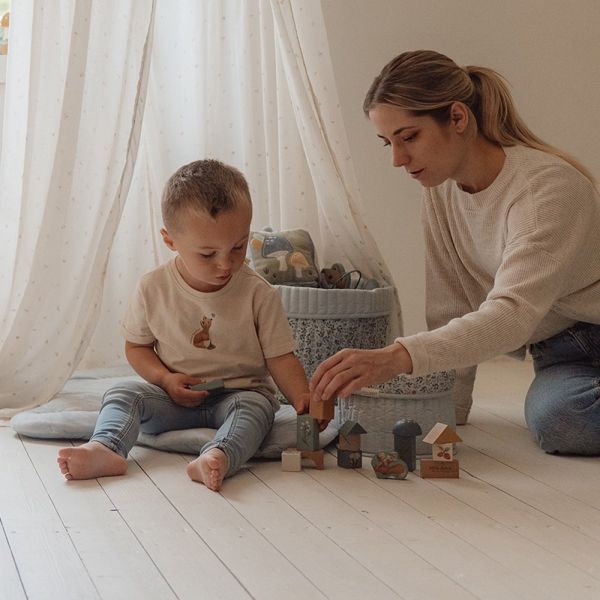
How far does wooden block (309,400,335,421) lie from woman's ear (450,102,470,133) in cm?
58

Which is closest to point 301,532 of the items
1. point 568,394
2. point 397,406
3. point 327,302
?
point 397,406

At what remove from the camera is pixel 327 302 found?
2395 mm

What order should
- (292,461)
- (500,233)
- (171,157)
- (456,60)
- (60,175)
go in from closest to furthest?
1. (292,461)
2. (500,233)
3. (60,175)
4. (171,157)
5. (456,60)

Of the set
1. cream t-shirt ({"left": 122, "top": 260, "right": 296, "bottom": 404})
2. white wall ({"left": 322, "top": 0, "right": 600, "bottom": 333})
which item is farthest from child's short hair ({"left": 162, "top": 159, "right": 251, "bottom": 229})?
white wall ({"left": 322, "top": 0, "right": 600, "bottom": 333})

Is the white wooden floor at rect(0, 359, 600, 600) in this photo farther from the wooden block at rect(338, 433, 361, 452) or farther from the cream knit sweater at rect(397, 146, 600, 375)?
the cream knit sweater at rect(397, 146, 600, 375)

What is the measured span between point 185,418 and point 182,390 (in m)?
0.07

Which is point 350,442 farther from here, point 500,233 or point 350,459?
point 500,233

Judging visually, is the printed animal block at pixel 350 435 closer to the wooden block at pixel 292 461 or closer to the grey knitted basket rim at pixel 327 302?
the wooden block at pixel 292 461

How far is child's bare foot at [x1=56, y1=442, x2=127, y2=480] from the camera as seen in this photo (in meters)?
1.84

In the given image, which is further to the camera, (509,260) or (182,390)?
(182,390)

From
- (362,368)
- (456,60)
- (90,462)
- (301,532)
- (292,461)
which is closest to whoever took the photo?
(301,532)

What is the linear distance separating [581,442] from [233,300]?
29.4 inches

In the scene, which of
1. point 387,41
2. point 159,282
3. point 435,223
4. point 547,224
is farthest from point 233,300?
point 387,41

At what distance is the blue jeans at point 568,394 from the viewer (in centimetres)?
208
